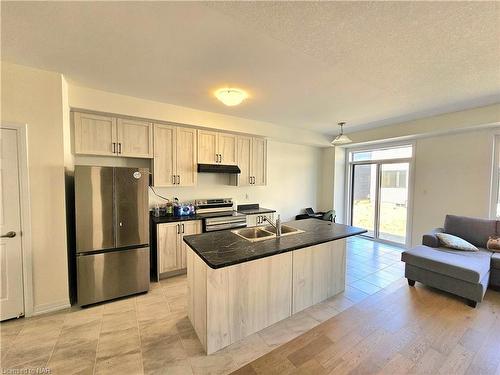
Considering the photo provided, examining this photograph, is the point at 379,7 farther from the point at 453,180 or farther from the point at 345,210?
the point at 345,210

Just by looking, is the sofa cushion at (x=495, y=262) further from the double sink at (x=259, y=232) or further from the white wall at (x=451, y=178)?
the double sink at (x=259, y=232)

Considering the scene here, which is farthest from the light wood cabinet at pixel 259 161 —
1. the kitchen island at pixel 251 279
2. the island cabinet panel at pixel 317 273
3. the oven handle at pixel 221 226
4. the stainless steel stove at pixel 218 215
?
the island cabinet panel at pixel 317 273

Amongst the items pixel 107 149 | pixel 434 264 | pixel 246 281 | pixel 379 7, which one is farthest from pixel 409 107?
pixel 107 149

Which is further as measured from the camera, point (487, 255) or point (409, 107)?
point (409, 107)

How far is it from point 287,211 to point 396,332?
3437 millimetres

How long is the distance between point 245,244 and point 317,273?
1056 millimetres

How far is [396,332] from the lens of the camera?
2.17 metres

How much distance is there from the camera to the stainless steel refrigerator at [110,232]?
2549 mm

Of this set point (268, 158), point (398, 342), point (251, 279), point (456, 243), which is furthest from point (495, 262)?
point (268, 158)

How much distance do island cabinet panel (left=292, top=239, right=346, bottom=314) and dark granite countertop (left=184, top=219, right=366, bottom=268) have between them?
6.2 inches

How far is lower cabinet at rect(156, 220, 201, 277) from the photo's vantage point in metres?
3.23

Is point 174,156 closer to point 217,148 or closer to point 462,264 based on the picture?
point 217,148

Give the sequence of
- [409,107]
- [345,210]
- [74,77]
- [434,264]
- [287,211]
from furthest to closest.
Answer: [345,210]
[287,211]
[409,107]
[434,264]
[74,77]

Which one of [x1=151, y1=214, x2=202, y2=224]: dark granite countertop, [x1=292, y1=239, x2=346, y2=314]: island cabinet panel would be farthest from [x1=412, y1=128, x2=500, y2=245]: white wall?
[x1=151, y1=214, x2=202, y2=224]: dark granite countertop
